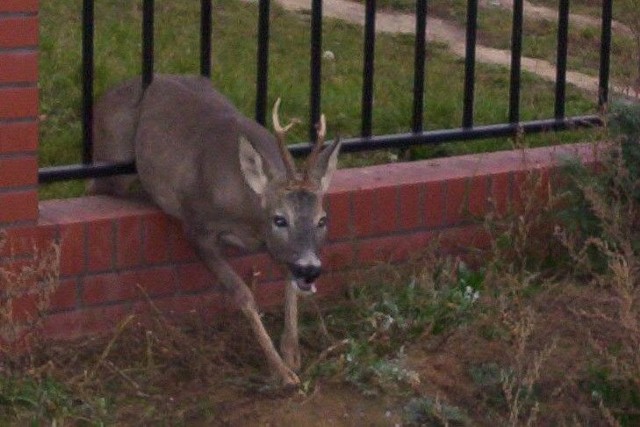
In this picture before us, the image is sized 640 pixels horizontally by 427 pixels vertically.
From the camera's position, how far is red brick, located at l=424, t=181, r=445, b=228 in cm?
680

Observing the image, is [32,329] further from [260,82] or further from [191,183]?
[260,82]

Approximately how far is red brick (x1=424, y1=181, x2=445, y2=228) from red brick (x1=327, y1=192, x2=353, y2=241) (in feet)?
1.22

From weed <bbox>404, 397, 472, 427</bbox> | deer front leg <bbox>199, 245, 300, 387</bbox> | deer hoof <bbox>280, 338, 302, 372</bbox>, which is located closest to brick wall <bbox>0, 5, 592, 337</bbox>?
deer front leg <bbox>199, 245, 300, 387</bbox>

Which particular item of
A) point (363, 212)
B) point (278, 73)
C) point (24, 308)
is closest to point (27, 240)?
point (24, 308)

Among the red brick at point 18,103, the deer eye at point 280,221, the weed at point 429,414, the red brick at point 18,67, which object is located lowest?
the weed at point 429,414

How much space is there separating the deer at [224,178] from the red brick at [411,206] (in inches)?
23.5

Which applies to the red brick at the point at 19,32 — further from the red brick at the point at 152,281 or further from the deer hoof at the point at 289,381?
the deer hoof at the point at 289,381

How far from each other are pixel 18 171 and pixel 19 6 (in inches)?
20.4

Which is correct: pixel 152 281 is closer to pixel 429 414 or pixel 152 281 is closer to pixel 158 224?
pixel 158 224

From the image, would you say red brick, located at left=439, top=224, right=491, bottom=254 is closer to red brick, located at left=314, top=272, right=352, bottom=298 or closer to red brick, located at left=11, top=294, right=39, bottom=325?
red brick, located at left=314, top=272, right=352, bottom=298

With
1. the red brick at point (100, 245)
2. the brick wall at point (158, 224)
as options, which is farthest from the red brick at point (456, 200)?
the red brick at point (100, 245)

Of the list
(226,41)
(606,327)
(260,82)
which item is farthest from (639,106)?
(226,41)

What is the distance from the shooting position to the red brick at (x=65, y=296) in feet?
19.4

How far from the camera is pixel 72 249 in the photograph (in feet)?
19.4
